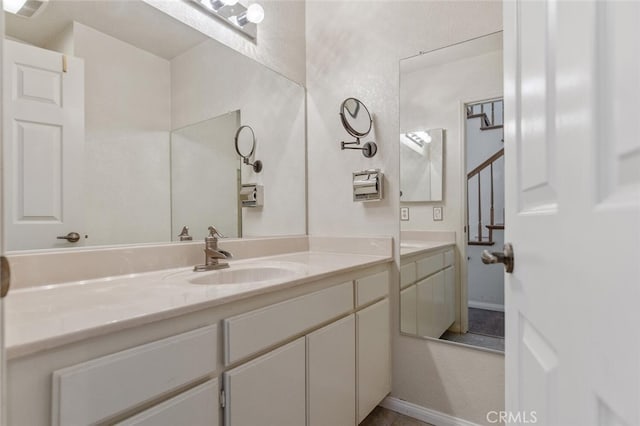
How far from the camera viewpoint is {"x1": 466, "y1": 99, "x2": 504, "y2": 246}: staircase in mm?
1450

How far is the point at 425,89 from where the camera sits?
1644mm

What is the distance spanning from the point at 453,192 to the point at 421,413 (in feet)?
3.75

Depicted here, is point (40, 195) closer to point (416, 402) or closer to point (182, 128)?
point (182, 128)

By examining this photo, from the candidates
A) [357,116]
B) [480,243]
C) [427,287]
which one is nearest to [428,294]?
[427,287]

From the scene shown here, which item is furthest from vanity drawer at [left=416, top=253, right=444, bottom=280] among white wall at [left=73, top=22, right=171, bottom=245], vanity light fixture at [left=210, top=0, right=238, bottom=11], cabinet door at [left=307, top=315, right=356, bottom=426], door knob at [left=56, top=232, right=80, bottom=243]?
vanity light fixture at [left=210, top=0, right=238, bottom=11]

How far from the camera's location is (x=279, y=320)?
104 centimetres

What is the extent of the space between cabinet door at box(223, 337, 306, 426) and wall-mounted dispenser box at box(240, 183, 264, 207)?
89 centimetres

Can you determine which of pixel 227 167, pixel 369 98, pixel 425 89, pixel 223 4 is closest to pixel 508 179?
pixel 425 89

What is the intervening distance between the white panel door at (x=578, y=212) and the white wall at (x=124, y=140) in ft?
4.21

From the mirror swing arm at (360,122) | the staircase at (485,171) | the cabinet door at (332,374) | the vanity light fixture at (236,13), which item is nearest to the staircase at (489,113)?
the staircase at (485,171)

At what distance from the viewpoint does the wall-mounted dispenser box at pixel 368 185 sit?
5.63 feet

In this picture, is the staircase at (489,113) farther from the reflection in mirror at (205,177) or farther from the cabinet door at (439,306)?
the reflection in mirror at (205,177)

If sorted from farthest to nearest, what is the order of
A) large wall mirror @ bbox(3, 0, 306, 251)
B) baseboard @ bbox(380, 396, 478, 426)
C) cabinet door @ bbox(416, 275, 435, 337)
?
cabinet door @ bbox(416, 275, 435, 337), baseboard @ bbox(380, 396, 478, 426), large wall mirror @ bbox(3, 0, 306, 251)

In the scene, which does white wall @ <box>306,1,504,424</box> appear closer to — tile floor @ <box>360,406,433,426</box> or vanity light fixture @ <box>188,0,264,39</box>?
tile floor @ <box>360,406,433,426</box>
